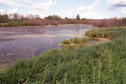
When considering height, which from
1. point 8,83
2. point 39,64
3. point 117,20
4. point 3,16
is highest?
point 3,16

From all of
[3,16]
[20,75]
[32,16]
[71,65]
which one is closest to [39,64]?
[20,75]

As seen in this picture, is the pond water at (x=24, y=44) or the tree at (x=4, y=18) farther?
the tree at (x=4, y=18)

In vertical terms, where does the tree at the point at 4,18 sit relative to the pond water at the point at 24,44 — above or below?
above

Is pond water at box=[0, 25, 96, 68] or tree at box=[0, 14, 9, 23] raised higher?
tree at box=[0, 14, 9, 23]

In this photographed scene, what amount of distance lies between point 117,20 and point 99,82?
17.1 metres

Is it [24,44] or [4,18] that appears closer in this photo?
[24,44]

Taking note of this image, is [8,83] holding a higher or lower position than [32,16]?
lower

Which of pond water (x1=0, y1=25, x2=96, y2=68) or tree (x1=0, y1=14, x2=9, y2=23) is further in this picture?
tree (x1=0, y1=14, x2=9, y2=23)

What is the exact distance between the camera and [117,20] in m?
17.3

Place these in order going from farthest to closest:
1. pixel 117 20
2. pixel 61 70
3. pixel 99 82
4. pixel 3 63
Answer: pixel 117 20, pixel 3 63, pixel 61 70, pixel 99 82

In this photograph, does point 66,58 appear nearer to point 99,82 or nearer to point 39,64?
point 39,64

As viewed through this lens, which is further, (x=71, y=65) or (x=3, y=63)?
(x=3, y=63)

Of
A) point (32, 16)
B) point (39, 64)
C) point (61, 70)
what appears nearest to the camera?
point (61, 70)

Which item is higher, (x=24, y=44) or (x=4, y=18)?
(x=4, y=18)
